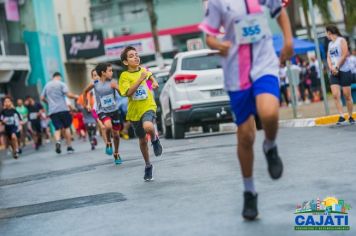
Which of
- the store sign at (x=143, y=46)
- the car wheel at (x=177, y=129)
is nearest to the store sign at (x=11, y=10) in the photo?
the store sign at (x=143, y=46)

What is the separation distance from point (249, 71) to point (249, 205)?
945 mm

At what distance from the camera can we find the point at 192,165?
496 inches

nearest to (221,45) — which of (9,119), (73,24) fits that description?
(9,119)

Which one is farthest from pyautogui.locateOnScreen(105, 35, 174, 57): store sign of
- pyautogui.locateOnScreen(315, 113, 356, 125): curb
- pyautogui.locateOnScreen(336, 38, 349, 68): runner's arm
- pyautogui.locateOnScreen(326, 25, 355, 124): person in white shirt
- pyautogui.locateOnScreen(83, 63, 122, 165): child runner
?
pyautogui.locateOnScreen(83, 63, 122, 165): child runner

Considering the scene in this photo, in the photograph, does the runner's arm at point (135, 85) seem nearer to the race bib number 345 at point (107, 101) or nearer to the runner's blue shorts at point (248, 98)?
the race bib number 345 at point (107, 101)

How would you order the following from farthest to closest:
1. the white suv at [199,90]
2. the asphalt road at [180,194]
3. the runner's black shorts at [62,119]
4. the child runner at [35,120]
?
the child runner at [35,120]
the runner's black shorts at [62,119]
the white suv at [199,90]
the asphalt road at [180,194]

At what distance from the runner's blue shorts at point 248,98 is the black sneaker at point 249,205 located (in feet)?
1.71

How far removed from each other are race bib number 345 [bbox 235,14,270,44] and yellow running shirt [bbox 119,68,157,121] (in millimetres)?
5278

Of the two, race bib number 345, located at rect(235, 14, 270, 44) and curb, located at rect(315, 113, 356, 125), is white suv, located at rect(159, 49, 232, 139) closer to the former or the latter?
curb, located at rect(315, 113, 356, 125)

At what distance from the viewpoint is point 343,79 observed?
17.7 m

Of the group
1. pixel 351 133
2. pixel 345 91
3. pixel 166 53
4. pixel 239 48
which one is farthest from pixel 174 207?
pixel 166 53

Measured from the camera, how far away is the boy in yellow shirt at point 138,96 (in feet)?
39.8

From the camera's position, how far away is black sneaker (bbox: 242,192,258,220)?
272 inches

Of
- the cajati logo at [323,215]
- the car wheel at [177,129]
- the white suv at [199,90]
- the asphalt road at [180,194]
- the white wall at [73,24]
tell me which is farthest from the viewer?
the white wall at [73,24]
